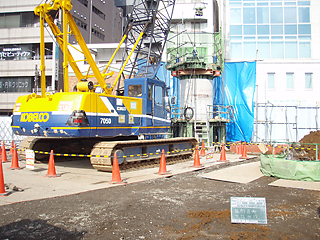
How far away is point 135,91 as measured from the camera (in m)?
12.6

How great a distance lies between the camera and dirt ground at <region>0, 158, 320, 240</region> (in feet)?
16.4

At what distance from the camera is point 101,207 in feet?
21.5

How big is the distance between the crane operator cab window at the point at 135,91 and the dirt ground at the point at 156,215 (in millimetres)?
4988

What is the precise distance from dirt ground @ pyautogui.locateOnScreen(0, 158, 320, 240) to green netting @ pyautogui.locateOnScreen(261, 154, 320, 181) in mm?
1454

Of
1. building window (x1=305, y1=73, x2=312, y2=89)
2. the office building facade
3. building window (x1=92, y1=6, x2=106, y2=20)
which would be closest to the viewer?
building window (x1=305, y1=73, x2=312, y2=89)

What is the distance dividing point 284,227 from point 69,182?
6.41 meters

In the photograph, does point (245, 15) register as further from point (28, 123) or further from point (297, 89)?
point (28, 123)

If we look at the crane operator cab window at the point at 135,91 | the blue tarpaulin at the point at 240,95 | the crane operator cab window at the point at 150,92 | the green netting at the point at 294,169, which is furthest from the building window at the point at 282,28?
the green netting at the point at 294,169

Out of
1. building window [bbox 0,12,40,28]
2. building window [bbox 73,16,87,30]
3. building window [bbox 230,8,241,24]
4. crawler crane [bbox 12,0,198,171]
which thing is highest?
building window [bbox 73,16,87,30]

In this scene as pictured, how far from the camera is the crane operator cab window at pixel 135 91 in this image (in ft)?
41.0

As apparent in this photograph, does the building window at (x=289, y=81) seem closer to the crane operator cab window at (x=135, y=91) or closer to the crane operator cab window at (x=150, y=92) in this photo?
the crane operator cab window at (x=150, y=92)

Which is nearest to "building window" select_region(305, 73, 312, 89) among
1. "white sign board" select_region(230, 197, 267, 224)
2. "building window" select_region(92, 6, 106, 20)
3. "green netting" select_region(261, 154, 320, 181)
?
"green netting" select_region(261, 154, 320, 181)

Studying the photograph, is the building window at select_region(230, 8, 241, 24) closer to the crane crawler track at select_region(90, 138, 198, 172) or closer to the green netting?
the crane crawler track at select_region(90, 138, 198, 172)

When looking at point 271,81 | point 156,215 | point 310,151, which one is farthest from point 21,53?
point 156,215
